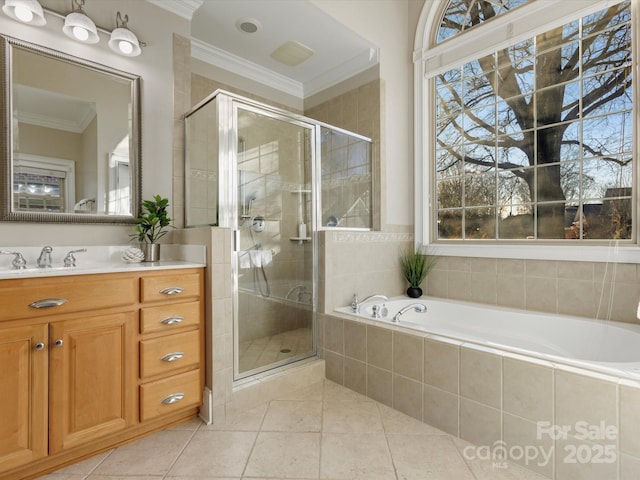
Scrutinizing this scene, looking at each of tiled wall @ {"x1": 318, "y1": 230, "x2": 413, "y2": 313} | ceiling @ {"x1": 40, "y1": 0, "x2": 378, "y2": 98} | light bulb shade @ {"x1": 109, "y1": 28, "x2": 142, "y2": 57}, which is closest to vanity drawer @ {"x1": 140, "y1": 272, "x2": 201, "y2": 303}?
tiled wall @ {"x1": 318, "y1": 230, "x2": 413, "y2": 313}

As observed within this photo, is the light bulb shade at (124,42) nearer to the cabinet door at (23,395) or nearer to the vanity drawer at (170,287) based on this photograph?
the vanity drawer at (170,287)

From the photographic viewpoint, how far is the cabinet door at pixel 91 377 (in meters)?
1.37

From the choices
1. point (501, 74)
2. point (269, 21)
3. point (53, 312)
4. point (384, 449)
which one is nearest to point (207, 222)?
point (53, 312)

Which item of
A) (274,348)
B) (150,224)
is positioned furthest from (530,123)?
(150,224)

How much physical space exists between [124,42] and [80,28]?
0.22 meters

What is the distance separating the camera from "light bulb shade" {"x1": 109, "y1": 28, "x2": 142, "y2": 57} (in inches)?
75.4

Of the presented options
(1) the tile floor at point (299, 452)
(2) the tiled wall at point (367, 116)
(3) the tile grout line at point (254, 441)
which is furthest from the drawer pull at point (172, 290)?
(2) the tiled wall at point (367, 116)

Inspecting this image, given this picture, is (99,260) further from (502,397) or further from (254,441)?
(502,397)

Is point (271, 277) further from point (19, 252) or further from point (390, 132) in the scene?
point (390, 132)

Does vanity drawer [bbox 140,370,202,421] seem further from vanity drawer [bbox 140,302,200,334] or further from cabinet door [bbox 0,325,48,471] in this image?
cabinet door [bbox 0,325,48,471]

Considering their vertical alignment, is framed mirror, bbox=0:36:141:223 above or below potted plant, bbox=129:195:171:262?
above

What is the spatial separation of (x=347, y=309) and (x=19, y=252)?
1982 millimetres

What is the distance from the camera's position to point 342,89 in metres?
3.17

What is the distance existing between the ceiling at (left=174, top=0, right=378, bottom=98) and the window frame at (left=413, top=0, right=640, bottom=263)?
0.57 m
